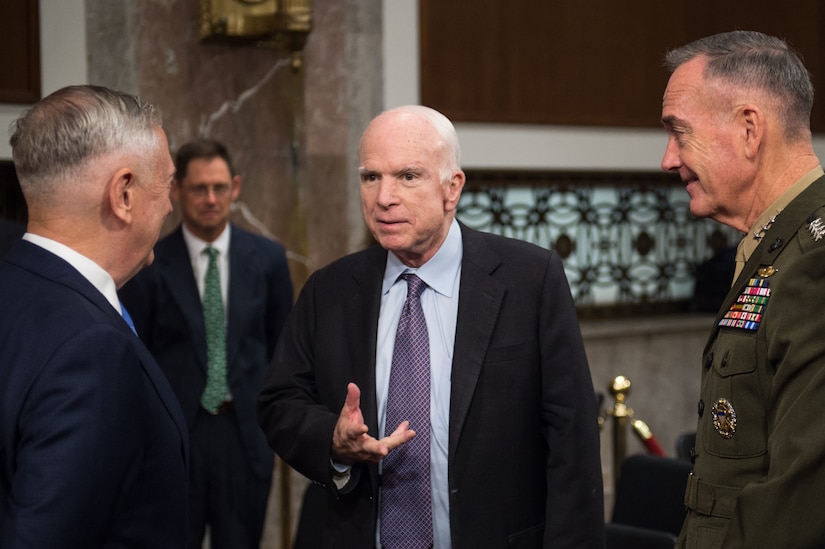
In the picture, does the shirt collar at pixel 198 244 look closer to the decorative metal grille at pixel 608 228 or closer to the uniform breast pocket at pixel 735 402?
the decorative metal grille at pixel 608 228

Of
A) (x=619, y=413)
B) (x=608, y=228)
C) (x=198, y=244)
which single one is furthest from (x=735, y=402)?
(x=608, y=228)

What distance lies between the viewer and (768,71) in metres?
2.11

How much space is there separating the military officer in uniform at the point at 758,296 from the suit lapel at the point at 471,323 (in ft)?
2.06

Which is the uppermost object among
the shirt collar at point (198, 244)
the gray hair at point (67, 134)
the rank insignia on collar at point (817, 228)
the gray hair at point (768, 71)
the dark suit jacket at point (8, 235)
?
the gray hair at point (768, 71)

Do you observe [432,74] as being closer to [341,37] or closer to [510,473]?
[341,37]

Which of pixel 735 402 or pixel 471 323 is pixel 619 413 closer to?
pixel 471 323

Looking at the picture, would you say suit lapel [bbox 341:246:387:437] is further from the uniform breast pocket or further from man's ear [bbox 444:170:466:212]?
the uniform breast pocket

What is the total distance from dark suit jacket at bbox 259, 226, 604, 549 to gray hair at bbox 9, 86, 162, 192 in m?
0.97

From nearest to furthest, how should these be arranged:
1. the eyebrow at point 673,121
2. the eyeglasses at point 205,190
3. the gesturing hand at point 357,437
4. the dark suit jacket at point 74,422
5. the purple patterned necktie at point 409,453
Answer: the dark suit jacket at point 74,422 < the eyebrow at point 673,121 < the gesturing hand at point 357,437 < the purple patterned necktie at point 409,453 < the eyeglasses at point 205,190

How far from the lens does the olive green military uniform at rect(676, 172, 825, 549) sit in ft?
5.92

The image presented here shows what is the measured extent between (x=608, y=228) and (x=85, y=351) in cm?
570

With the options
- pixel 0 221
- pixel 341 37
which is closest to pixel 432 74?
pixel 341 37

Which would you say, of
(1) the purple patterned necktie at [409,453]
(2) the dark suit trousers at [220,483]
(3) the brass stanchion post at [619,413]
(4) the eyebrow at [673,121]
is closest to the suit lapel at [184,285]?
(2) the dark suit trousers at [220,483]

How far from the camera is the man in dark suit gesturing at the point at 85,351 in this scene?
1.72 meters
